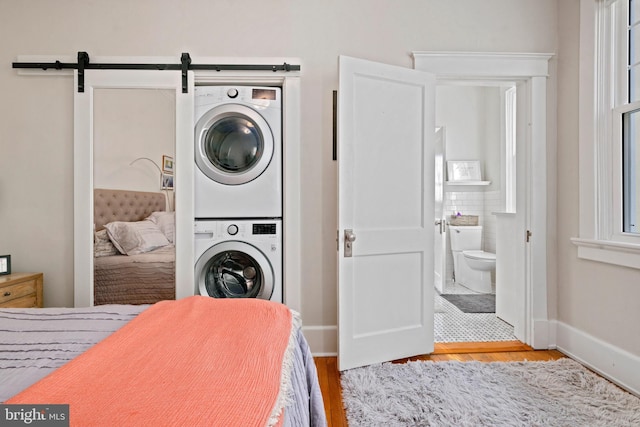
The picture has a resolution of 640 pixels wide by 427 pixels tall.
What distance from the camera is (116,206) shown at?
2512 millimetres

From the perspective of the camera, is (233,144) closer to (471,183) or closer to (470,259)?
(470,259)

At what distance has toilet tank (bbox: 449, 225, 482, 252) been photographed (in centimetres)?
468

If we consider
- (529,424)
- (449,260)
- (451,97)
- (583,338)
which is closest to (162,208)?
(529,424)

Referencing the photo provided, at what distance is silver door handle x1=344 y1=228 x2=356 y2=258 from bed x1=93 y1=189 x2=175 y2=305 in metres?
1.24

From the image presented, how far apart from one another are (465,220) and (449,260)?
59 centimetres

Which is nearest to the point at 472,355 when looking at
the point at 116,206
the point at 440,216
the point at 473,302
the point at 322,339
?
the point at 322,339

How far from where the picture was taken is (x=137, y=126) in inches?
99.6

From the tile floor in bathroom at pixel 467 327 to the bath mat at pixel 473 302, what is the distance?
0.10 meters

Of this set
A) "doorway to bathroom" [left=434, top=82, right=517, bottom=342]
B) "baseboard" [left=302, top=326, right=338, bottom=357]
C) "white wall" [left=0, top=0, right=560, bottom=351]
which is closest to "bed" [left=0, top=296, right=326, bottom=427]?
"baseboard" [left=302, top=326, right=338, bottom=357]

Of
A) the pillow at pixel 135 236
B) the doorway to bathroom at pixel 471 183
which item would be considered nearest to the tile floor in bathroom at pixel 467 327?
the doorway to bathroom at pixel 471 183

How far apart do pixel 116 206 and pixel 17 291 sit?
2.55 ft

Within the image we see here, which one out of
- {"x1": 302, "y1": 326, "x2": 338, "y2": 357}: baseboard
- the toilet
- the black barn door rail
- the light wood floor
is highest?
the black barn door rail

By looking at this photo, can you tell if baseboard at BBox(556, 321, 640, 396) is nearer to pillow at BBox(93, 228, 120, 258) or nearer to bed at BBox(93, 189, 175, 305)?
bed at BBox(93, 189, 175, 305)

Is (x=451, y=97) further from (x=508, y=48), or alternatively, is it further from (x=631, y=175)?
(x=631, y=175)
